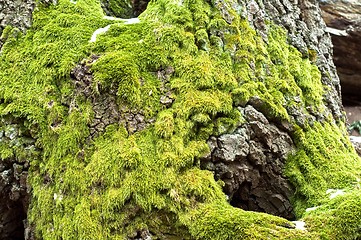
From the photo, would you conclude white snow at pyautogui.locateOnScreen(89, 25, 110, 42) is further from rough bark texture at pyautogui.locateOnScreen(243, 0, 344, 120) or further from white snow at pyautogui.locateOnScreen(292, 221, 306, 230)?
white snow at pyautogui.locateOnScreen(292, 221, 306, 230)

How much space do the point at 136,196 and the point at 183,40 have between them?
1825 millimetres

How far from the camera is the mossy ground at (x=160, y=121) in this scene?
128 inches

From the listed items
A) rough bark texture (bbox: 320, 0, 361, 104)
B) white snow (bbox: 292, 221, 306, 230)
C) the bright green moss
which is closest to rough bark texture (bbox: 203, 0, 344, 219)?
the bright green moss

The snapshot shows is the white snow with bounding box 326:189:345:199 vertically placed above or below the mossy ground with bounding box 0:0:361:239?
below

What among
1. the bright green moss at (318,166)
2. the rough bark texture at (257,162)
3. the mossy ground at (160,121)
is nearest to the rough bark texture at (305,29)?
the mossy ground at (160,121)

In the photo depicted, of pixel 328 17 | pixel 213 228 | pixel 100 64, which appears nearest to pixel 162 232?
pixel 213 228

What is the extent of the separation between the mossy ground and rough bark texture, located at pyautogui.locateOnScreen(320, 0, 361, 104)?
4782mm

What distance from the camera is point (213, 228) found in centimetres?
308

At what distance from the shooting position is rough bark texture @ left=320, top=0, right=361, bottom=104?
9195mm

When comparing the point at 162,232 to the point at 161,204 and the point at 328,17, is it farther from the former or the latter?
the point at 328,17

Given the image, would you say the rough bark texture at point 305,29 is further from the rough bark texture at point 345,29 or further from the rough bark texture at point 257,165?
the rough bark texture at point 345,29

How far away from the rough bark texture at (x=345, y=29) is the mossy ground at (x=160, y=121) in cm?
478

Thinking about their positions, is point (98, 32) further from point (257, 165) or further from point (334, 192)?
point (334, 192)

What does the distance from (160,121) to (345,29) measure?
7155 mm
